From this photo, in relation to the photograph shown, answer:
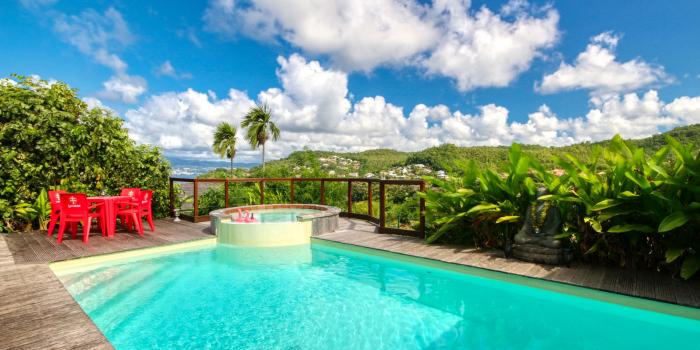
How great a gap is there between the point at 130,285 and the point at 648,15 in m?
12.5

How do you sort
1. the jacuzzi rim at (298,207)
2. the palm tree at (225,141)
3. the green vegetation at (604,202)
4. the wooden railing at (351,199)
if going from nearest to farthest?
the green vegetation at (604,202) < the wooden railing at (351,199) < the jacuzzi rim at (298,207) < the palm tree at (225,141)

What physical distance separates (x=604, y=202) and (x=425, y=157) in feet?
57.2

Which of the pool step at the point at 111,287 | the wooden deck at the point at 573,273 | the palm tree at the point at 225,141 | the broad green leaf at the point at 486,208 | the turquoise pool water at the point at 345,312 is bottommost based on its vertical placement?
the turquoise pool water at the point at 345,312

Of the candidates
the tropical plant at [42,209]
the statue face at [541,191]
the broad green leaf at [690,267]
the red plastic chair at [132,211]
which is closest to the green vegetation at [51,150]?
the tropical plant at [42,209]

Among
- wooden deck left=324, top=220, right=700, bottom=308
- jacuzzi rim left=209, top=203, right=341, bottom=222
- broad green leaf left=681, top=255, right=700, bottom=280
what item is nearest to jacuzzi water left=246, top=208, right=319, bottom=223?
jacuzzi rim left=209, top=203, right=341, bottom=222

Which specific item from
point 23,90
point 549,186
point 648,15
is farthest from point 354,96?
point 549,186

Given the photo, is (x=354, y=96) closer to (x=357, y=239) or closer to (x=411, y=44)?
(x=411, y=44)

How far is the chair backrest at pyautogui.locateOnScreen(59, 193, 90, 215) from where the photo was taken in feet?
17.5

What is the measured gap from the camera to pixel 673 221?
310 centimetres

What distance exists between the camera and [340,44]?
38.1ft

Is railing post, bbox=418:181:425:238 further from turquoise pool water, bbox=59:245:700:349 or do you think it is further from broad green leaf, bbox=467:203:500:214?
turquoise pool water, bbox=59:245:700:349

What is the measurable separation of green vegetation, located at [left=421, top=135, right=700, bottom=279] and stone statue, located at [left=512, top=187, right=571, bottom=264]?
0.12 m

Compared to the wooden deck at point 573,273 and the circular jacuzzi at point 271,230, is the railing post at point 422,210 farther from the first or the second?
the circular jacuzzi at point 271,230

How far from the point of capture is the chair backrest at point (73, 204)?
209 inches
